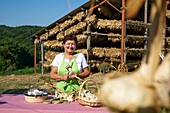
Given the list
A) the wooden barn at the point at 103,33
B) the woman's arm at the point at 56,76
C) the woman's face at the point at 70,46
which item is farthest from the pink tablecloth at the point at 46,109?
the wooden barn at the point at 103,33

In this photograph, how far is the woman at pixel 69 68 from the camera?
299cm

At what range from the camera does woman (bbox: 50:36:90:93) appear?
118 inches

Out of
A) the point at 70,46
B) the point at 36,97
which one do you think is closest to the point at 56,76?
the point at 70,46

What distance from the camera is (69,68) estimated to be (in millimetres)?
3062

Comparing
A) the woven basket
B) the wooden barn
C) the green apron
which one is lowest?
the woven basket

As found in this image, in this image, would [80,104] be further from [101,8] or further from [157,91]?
[101,8]

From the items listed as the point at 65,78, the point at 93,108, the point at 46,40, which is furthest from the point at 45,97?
the point at 46,40

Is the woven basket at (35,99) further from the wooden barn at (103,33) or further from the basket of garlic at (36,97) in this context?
the wooden barn at (103,33)

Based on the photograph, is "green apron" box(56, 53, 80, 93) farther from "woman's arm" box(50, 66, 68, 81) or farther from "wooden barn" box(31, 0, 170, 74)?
"wooden barn" box(31, 0, 170, 74)

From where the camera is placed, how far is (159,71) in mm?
305

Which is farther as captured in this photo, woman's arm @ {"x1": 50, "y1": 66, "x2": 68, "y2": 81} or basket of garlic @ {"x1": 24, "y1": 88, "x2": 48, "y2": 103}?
woman's arm @ {"x1": 50, "y1": 66, "x2": 68, "y2": 81}

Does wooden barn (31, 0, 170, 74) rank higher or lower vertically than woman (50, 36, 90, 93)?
higher

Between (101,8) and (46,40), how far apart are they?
10.9 ft

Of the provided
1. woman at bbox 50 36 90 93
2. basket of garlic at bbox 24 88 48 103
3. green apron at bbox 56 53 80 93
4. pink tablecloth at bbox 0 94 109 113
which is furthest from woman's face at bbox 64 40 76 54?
pink tablecloth at bbox 0 94 109 113
